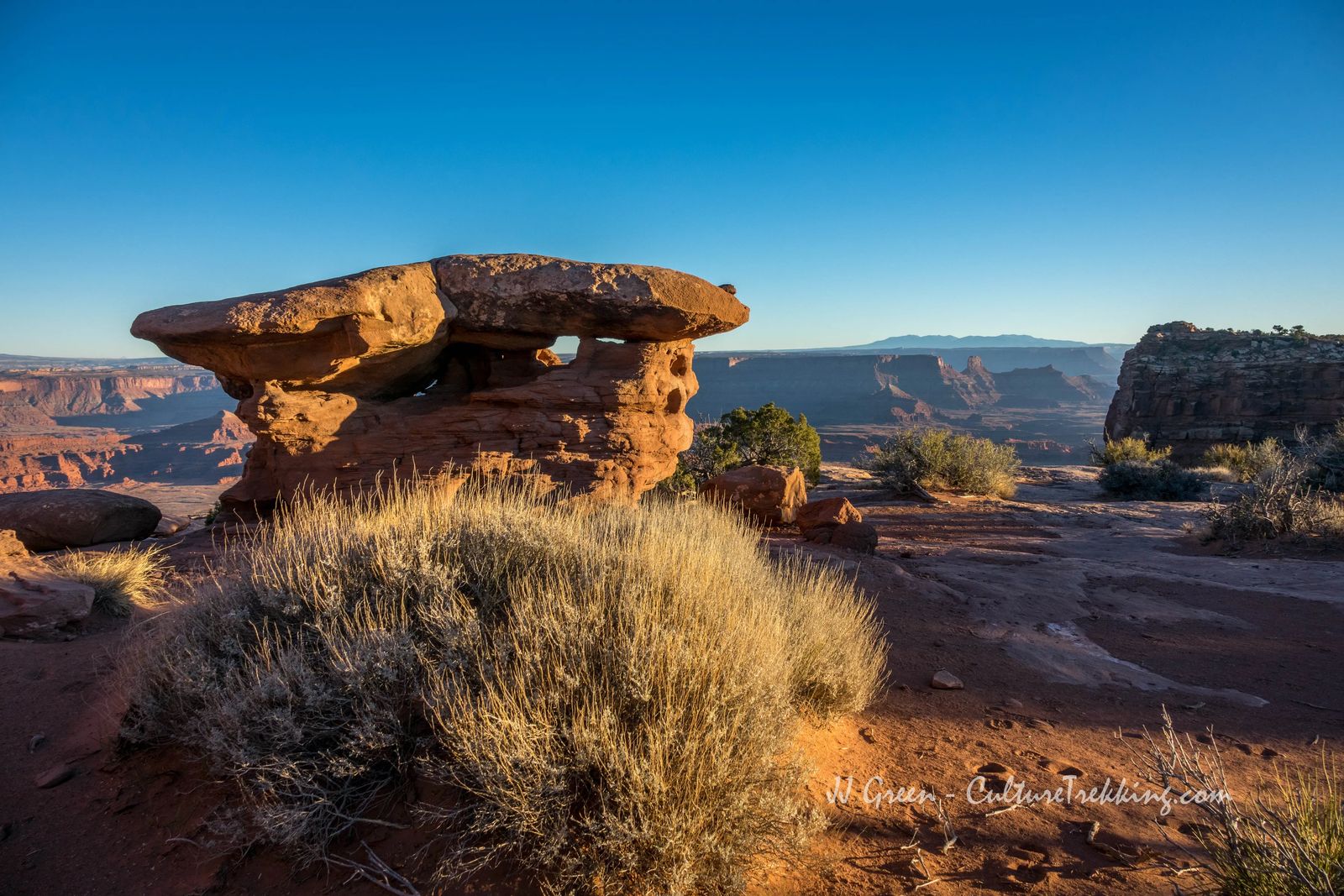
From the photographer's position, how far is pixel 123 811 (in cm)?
304

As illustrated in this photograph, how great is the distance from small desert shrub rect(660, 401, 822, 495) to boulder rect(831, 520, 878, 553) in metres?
6.46

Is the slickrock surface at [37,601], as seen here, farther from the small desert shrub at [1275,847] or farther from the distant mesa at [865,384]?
the distant mesa at [865,384]

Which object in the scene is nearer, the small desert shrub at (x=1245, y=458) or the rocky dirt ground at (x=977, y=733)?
the rocky dirt ground at (x=977, y=733)

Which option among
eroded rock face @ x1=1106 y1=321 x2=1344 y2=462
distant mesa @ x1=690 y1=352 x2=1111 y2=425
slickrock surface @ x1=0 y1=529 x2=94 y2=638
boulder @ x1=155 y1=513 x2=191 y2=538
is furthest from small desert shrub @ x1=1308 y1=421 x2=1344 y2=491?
distant mesa @ x1=690 y1=352 x2=1111 y2=425

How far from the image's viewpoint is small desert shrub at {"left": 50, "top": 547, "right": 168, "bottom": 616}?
603 centimetres

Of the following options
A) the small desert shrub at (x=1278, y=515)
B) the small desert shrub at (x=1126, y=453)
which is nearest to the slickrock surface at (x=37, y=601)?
the small desert shrub at (x=1278, y=515)

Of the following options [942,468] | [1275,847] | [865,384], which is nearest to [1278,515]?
[942,468]

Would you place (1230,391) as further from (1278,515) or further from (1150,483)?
(1278,515)

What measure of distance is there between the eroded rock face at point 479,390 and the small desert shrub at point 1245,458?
18.0m

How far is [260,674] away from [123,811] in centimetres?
102

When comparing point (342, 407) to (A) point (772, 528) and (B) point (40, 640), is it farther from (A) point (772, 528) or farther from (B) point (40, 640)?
(A) point (772, 528)

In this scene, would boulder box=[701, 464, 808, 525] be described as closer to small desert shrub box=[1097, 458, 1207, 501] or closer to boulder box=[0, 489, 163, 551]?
boulder box=[0, 489, 163, 551]

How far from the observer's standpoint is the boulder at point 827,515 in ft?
30.1

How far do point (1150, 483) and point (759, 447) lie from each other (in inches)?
460
